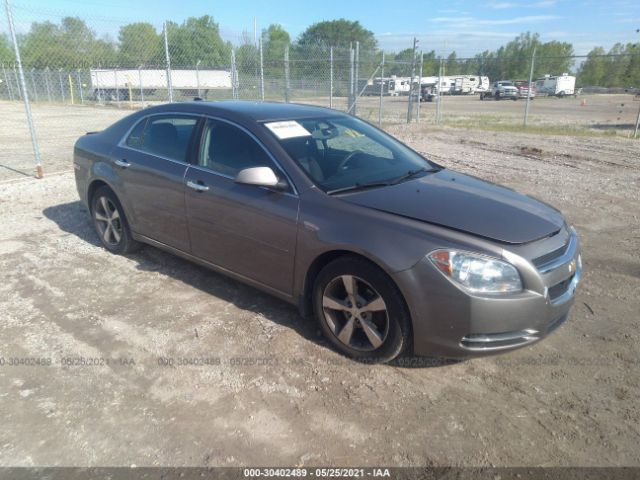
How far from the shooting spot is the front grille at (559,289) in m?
2.93

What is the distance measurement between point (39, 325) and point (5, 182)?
549cm

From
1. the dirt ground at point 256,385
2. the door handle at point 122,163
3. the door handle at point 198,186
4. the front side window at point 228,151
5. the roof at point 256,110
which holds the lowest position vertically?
the dirt ground at point 256,385

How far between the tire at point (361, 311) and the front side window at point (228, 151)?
93 centimetres

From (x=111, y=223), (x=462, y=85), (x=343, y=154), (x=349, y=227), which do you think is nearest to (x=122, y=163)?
(x=111, y=223)

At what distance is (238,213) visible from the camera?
12.1 ft

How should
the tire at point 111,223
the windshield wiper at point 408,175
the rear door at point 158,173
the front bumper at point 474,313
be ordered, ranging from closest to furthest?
the front bumper at point 474,313
the windshield wiper at point 408,175
the rear door at point 158,173
the tire at point 111,223

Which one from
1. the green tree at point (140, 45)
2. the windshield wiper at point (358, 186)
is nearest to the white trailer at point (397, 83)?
the green tree at point (140, 45)

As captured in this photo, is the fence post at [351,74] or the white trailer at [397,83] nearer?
the fence post at [351,74]

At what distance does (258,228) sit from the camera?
11.7 ft

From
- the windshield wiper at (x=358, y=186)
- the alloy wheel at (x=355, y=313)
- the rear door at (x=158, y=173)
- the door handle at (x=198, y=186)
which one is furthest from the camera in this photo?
the rear door at (x=158, y=173)

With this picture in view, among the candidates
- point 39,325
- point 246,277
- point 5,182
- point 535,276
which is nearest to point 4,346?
point 39,325

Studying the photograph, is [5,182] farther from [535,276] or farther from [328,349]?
[535,276]

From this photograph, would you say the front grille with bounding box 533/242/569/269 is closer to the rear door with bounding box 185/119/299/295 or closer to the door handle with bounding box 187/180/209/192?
the rear door with bounding box 185/119/299/295

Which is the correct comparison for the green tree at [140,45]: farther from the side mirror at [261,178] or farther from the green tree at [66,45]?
the side mirror at [261,178]
